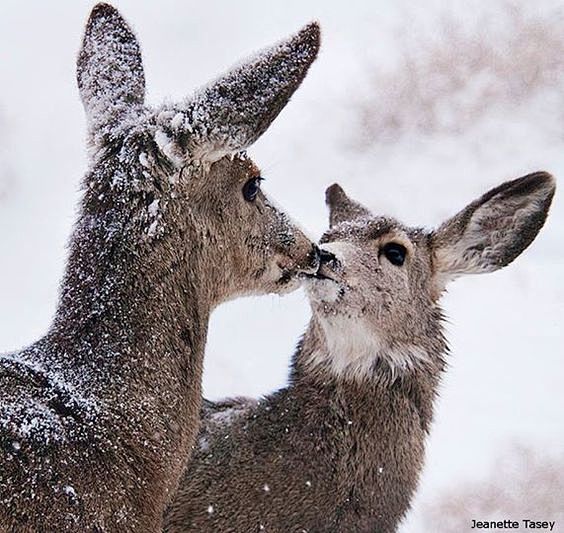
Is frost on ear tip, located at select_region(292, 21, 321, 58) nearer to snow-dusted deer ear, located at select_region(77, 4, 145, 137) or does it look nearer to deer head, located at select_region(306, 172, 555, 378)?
snow-dusted deer ear, located at select_region(77, 4, 145, 137)

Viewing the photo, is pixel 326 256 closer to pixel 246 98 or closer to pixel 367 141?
pixel 246 98

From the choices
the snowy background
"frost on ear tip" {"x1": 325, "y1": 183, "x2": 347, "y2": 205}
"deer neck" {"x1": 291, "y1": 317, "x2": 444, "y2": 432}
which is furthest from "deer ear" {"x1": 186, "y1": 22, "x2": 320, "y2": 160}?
the snowy background

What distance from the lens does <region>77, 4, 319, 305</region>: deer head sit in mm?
3328

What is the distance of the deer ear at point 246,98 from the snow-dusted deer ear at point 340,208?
174 centimetres

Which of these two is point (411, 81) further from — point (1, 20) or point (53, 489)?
point (53, 489)

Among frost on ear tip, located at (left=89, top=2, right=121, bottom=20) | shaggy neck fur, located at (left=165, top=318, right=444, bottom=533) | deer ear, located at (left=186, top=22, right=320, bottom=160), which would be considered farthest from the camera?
shaggy neck fur, located at (left=165, top=318, right=444, bottom=533)

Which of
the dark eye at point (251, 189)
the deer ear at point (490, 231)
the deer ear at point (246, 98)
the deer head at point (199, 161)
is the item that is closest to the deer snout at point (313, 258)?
the deer head at point (199, 161)

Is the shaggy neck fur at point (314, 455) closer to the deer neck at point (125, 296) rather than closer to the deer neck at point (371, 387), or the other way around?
the deer neck at point (371, 387)

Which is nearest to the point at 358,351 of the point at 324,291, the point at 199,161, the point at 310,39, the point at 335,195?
the point at 324,291

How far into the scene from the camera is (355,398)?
4531 millimetres

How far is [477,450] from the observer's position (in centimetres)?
625

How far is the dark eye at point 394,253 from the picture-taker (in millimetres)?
4641

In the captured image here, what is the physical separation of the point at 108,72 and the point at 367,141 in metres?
4.80

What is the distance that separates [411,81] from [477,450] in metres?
3.22
